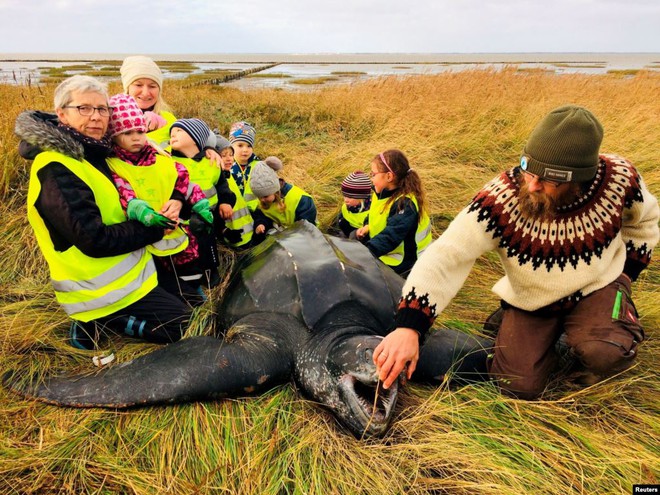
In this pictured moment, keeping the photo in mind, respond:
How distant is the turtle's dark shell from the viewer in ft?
8.63

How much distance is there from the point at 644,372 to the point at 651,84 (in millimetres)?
12369

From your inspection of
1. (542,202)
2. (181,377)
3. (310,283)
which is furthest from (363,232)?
(181,377)

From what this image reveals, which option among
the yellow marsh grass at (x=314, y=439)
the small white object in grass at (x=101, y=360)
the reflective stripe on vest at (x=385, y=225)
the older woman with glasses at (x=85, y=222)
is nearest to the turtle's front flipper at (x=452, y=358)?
the yellow marsh grass at (x=314, y=439)

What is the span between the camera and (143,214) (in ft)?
8.04

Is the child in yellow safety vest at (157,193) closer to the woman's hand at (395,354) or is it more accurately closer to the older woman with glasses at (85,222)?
the older woman with glasses at (85,222)

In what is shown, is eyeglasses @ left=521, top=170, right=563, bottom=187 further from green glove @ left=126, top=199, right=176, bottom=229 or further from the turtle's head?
green glove @ left=126, top=199, right=176, bottom=229

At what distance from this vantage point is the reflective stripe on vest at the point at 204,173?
3334 millimetres

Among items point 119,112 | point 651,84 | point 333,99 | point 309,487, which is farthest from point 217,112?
point 651,84

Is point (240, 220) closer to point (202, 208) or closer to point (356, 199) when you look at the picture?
point (202, 208)

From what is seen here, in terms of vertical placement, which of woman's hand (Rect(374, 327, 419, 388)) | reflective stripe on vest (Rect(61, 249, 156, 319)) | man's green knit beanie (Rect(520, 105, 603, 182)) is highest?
man's green knit beanie (Rect(520, 105, 603, 182))

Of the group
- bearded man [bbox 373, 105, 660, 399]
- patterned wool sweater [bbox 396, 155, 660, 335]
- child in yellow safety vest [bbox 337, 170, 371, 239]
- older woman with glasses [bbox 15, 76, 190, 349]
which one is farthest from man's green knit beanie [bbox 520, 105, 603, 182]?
child in yellow safety vest [bbox 337, 170, 371, 239]

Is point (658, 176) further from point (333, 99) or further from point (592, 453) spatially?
point (333, 99)

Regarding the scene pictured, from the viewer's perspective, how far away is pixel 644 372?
235 centimetres

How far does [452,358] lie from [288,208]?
2.22 m
